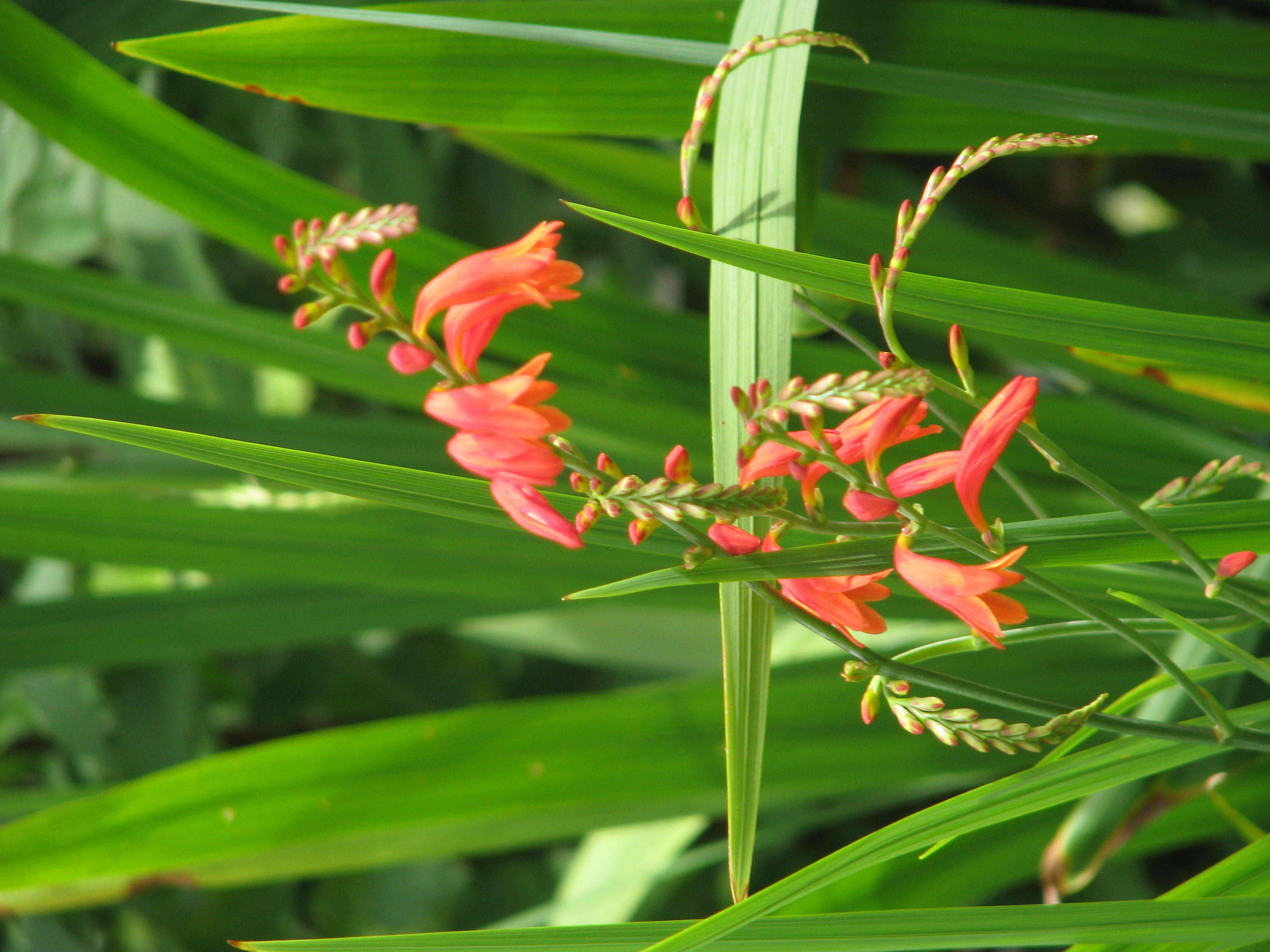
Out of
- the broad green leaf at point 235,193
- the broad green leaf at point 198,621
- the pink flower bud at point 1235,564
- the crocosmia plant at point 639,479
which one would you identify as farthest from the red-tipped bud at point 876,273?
the broad green leaf at point 198,621

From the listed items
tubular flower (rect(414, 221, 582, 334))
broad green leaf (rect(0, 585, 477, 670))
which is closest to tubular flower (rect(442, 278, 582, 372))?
tubular flower (rect(414, 221, 582, 334))

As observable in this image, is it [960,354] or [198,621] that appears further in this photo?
[198,621]

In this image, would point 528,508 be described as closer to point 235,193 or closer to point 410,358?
point 410,358

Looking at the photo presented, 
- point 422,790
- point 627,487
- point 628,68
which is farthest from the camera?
point 422,790

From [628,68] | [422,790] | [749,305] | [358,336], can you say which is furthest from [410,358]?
[422,790]

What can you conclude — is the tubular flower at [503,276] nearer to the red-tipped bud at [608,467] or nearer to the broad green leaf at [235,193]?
the red-tipped bud at [608,467]

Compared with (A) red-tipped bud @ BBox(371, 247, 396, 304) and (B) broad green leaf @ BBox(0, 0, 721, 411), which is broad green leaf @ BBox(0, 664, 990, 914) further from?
(A) red-tipped bud @ BBox(371, 247, 396, 304)

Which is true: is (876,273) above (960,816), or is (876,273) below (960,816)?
above

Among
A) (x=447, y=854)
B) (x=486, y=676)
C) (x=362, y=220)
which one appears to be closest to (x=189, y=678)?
(x=486, y=676)
